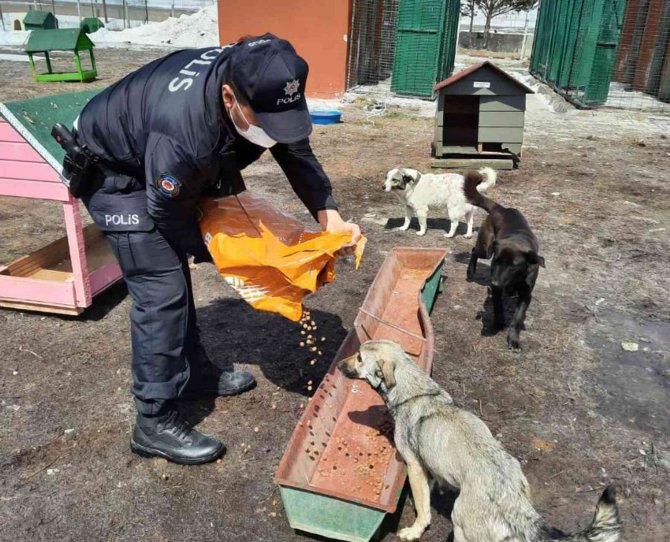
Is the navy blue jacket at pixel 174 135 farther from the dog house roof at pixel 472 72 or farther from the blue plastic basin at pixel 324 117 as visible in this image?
the blue plastic basin at pixel 324 117

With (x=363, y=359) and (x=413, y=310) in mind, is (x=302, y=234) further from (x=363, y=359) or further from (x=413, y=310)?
(x=413, y=310)

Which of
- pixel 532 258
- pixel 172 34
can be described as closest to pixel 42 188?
pixel 532 258

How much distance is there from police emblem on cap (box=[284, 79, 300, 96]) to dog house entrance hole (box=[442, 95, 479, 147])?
856 centimetres

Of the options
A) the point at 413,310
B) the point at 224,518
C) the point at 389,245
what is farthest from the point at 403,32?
the point at 224,518

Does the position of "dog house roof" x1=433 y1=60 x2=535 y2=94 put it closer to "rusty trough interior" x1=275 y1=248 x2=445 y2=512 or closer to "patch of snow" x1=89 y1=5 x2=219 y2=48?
"rusty trough interior" x1=275 y1=248 x2=445 y2=512

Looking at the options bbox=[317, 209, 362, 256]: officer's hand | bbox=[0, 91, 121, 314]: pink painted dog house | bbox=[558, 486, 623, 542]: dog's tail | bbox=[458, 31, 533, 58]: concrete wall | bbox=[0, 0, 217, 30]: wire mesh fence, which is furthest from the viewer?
bbox=[0, 0, 217, 30]: wire mesh fence

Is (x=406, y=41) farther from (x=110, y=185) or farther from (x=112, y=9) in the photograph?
(x=112, y=9)

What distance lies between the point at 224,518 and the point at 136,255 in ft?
4.74

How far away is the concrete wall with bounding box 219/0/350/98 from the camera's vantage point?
15414 mm

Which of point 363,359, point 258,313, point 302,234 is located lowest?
point 258,313

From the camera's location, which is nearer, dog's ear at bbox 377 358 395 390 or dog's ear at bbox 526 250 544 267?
dog's ear at bbox 377 358 395 390

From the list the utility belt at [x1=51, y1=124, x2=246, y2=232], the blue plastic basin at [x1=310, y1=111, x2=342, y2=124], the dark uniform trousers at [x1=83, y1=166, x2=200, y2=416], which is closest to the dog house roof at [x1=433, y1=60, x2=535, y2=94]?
the blue plastic basin at [x1=310, y1=111, x2=342, y2=124]

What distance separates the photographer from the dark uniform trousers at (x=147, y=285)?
2955 mm

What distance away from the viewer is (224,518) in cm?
298
